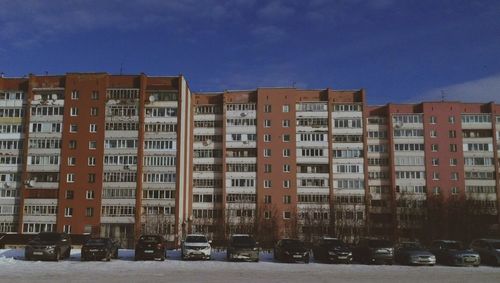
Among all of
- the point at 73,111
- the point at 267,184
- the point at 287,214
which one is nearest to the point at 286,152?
the point at 267,184

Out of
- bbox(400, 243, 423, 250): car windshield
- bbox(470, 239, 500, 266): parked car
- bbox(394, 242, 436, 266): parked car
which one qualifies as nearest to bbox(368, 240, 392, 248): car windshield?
bbox(394, 242, 436, 266): parked car

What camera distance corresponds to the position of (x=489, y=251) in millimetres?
36531

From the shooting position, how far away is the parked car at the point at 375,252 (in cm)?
3544

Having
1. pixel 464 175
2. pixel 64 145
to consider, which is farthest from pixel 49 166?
pixel 464 175

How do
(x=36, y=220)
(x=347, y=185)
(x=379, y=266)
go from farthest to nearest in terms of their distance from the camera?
(x=347, y=185) → (x=36, y=220) → (x=379, y=266)

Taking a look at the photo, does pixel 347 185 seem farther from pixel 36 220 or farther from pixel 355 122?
pixel 36 220

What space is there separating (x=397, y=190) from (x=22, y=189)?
195ft

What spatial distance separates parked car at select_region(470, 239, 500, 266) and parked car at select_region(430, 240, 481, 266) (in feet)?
4.62

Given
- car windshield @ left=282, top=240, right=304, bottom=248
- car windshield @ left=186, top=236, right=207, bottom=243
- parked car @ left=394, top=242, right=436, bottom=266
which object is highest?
car windshield @ left=186, top=236, right=207, bottom=243

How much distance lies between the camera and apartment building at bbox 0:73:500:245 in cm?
7881

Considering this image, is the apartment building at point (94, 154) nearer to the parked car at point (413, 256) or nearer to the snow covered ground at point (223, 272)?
the snow covered ground at point (223, 272)

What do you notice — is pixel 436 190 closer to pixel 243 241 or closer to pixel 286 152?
pixel 286 152

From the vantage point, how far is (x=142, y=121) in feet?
266

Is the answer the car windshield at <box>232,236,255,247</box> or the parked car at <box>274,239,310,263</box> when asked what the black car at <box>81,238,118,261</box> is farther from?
the parked car at <box>274,239,310,263</box>
